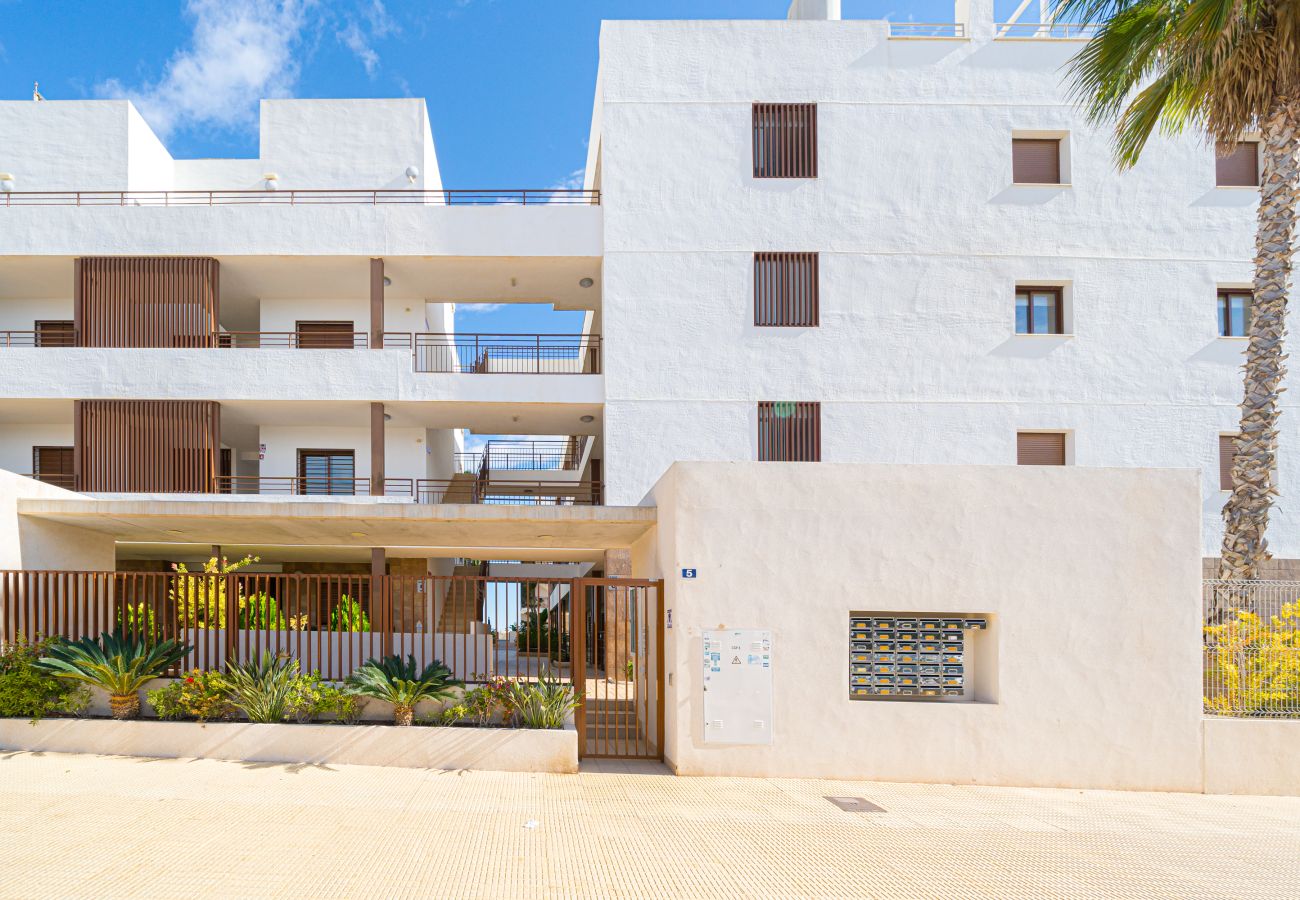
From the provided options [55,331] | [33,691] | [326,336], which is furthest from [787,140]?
[55,331]

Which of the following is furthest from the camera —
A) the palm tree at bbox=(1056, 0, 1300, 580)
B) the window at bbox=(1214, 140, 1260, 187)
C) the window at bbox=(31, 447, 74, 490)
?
the window at bbox=(31, 447, 74, 490)

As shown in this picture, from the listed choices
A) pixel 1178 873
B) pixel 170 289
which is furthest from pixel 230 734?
pixel 170 289

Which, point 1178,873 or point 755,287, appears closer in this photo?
point 1178,873

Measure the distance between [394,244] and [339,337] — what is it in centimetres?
345

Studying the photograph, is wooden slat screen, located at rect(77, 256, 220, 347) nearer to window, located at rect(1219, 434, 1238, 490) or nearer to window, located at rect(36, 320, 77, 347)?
window, located at rect(36, 320, 77, 347)

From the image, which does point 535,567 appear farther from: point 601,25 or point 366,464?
point 601,25

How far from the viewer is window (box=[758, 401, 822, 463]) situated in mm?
18844

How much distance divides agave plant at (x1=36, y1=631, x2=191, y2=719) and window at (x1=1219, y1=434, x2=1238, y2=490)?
19923 mm

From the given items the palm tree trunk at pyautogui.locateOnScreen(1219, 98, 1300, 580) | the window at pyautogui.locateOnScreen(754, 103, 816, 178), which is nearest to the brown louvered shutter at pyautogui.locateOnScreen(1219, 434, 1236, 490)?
the palm tree trunk at pyautogui.locateOnScreen(1219, 98, 1300, 580)

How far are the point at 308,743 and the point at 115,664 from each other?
258 centimetres

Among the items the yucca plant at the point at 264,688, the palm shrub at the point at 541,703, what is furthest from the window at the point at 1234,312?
the yucca plant at the point at 264,688

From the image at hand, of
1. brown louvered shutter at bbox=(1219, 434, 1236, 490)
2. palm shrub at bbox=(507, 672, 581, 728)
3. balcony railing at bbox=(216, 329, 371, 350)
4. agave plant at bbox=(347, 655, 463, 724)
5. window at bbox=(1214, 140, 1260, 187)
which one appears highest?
window at bbox=(1214, 140, 1260, 187)

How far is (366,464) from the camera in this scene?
21688mm

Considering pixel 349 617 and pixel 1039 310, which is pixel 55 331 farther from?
pixel 1039 310
